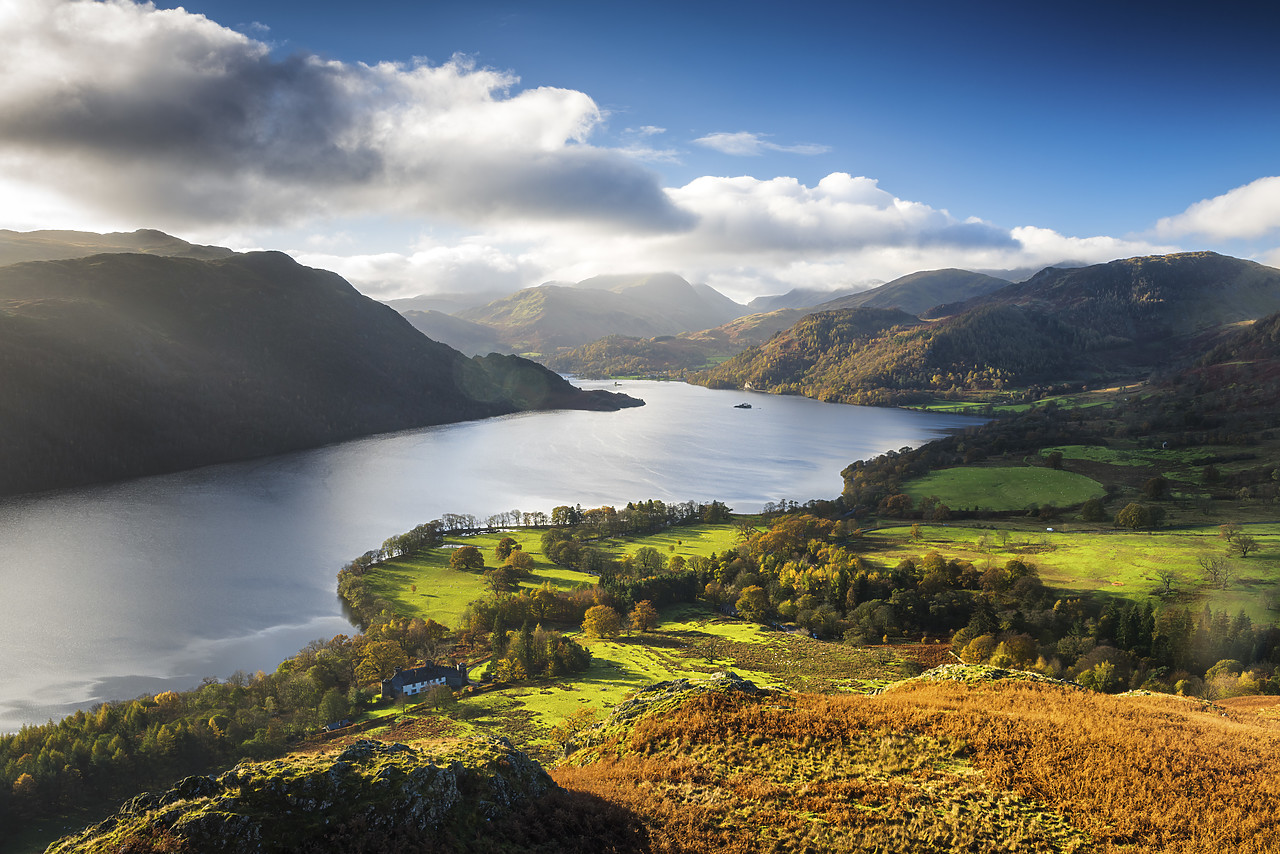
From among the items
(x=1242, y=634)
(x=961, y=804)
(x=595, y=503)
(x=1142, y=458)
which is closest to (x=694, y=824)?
(x=961, y=804)

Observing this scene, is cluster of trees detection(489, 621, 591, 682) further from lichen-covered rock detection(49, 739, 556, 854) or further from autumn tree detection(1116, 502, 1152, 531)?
autumn tree detection(1116, 502, 1152, 531)

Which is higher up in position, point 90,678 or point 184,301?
point 184,301

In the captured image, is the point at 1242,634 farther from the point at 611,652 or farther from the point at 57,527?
the point at 57,527

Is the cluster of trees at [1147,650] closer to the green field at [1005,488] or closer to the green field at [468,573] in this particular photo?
the green field at [468,573]

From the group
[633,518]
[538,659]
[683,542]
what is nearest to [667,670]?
[538,659]

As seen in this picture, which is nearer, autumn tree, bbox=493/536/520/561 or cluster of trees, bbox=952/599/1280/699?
cluster of trees, bbox=952/599/1280/699

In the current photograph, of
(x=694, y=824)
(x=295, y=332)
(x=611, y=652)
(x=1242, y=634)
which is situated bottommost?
(x=611, y=652)

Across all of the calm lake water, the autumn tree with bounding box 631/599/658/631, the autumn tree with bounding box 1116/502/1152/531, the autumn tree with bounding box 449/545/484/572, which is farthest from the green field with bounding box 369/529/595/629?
the autumn tree with bounding box 1116/502/1152/531
